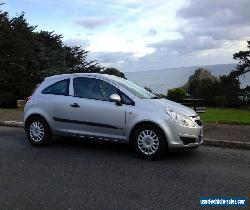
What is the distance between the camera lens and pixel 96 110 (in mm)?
8617

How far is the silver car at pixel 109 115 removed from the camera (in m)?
8.07

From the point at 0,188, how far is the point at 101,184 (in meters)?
1.46

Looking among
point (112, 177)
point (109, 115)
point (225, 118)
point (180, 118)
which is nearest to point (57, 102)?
point (109, 115)

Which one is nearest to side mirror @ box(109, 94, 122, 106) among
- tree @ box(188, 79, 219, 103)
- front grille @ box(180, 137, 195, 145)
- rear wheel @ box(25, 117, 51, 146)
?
front grille @ box(180, 137, 195, 145)

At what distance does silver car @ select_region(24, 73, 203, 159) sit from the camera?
318 inches

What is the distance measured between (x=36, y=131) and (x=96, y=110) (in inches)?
64.9

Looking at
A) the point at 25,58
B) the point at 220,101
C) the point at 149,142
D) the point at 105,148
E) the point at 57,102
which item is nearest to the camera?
the point at 149,142

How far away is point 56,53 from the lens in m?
30.8

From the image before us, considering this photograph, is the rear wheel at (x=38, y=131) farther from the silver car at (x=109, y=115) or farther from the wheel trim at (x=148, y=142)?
the wheel trim at (x=148, y=142)

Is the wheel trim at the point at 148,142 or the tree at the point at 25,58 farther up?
the tree at the point at 25,58

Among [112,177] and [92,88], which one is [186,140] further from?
[92,88]

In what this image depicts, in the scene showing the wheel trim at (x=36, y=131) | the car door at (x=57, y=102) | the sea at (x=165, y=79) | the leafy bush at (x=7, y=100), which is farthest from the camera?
the sea at (x=165, y=79)

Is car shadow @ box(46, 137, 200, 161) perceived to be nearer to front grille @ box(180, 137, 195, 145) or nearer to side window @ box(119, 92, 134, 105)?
front grille @ box(180, 137, 195, 145)

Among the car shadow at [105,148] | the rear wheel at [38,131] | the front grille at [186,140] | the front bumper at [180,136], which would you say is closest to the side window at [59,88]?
the rear wheel at [38,131]
